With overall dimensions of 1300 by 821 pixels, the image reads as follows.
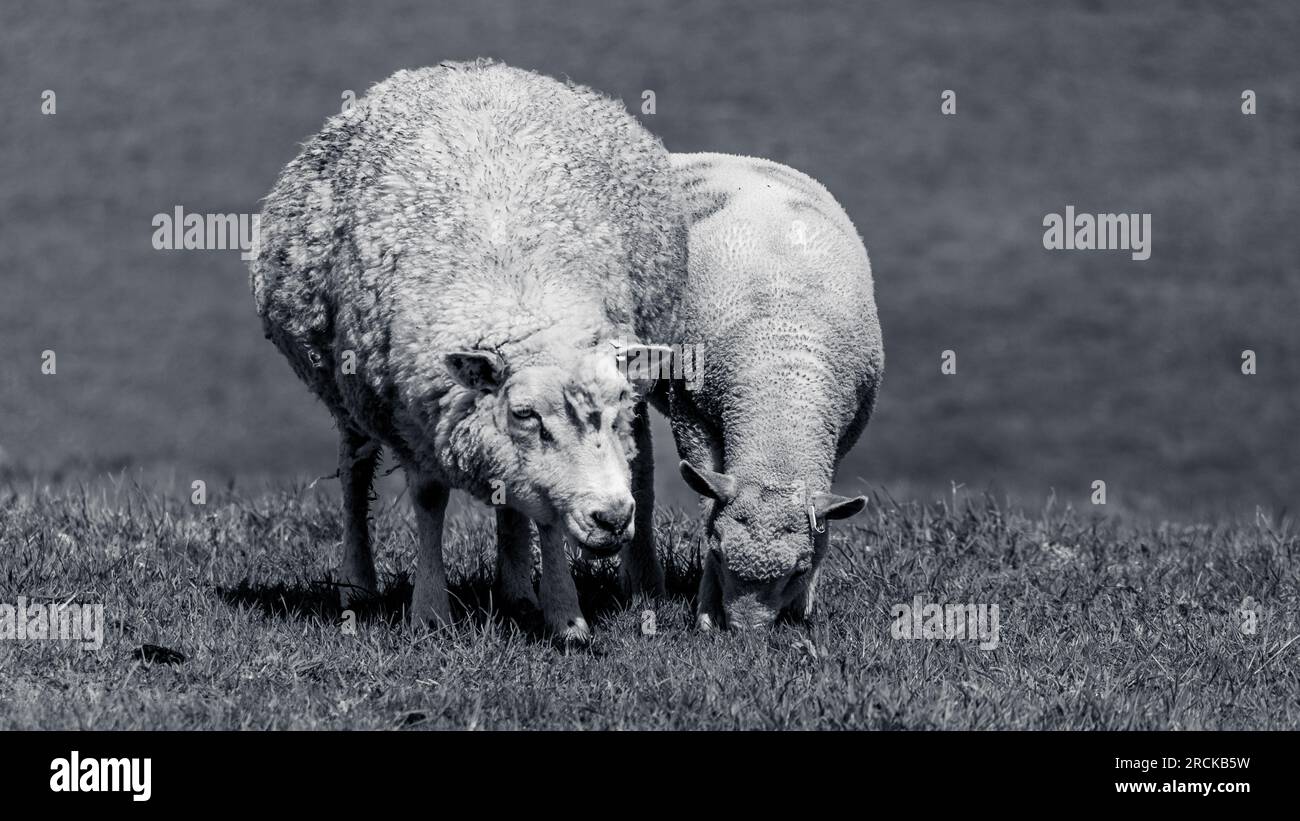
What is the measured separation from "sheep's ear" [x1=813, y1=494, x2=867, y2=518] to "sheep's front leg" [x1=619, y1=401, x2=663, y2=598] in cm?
99

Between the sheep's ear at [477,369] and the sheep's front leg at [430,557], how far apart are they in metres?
0.81

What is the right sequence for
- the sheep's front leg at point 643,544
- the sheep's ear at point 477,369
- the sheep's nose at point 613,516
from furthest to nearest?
1. the sheep's front leg at point 643,544
2. the sheep's ear at point 477,369
3. the sheep's nose at point 613,516

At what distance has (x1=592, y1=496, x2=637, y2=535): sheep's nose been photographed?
502 centimetres

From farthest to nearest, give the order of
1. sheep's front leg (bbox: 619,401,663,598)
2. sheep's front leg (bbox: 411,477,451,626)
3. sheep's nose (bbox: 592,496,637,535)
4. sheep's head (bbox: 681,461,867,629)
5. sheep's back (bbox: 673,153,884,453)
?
sheep's front leg (bbox: 619,401,663,598), sheep's back (bbox: 673,153,884,453), sheep's front leg (bbox: 411,477,451,626), sheep's head (bbox: 681,461,867,629), sheep's nose (bbox: 592,496,637,535)

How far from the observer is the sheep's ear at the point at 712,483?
229 inches

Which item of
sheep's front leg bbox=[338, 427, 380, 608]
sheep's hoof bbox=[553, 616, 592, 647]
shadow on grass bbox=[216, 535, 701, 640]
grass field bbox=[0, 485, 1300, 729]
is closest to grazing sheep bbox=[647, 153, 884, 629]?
grass field bbox=[0, 485, 1300, 729]

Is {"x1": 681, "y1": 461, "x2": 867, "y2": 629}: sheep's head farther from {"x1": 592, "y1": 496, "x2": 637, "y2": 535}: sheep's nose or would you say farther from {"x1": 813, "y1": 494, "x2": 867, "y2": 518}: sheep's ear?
{"x1": 592, "y1": 496, "x2": 637, "y2": 535}: sheep's nose

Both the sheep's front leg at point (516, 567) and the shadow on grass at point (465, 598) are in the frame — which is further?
the sheep's front leg at point (516, 567)

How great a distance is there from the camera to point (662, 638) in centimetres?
586

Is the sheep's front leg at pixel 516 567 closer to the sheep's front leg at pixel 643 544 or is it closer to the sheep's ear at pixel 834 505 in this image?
the sheep's front leg at pixel 643 544

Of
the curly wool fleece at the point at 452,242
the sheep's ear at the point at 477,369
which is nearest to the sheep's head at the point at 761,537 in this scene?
the curly wool fleece at the point at 452,242

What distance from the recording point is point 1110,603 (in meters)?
6.44

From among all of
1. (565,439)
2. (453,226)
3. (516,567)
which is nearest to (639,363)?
(565,439)
